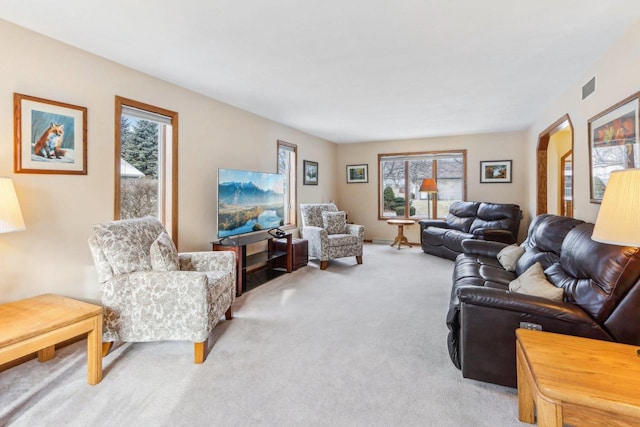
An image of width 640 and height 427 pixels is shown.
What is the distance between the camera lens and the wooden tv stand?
12.3ft

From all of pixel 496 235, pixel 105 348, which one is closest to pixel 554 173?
pixel 496 235

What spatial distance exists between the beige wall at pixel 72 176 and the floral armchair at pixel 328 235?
1800mm

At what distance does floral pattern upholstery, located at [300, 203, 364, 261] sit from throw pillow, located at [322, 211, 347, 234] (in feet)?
0.32

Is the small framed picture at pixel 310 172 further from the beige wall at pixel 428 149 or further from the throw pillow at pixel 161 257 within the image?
the throw pillow at pixel 161 257

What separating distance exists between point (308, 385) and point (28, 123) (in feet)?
8.80

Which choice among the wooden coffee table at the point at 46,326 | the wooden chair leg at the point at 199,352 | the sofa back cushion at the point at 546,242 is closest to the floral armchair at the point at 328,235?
the sofa back cushion at the point at 546,242

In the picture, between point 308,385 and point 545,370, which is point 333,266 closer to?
point 308,385

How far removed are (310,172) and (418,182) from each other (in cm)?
249

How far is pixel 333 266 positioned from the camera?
525 cm

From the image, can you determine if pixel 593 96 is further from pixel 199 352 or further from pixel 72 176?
pixel 72 176

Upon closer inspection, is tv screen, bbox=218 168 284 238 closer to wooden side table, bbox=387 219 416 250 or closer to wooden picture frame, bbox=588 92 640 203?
wooden side table, bbox=387 219 416 250

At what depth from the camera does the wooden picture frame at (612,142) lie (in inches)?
92.5

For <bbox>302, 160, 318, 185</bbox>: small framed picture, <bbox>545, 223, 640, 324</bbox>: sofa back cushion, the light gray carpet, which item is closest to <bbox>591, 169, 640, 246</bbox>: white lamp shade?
<bbox>545, 223, 640, 324</bbox>: sofa back cushion

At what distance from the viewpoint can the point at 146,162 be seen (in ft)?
11.5
